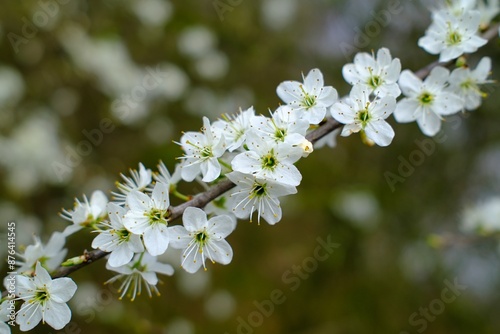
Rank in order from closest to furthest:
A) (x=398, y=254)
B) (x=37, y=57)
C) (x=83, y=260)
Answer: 1. (x=83, y=260)
2. (x=37, y=57)
3. (x=398, y=254)

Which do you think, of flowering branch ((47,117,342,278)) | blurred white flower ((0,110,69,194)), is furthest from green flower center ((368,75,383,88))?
blurred white flower ((0,110,69,194))

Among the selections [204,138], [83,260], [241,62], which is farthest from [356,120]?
[241,62]

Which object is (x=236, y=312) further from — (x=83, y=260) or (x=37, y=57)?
(x=83, y=260)

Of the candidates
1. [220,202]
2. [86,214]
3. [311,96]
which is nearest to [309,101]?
[311,96]

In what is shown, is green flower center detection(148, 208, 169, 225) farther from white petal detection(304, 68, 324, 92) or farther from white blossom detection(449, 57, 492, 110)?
white blossom detection(449, 57, 492, 110)

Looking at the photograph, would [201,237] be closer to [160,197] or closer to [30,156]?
[160,197]
